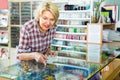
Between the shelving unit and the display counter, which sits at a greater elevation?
the shelving unit

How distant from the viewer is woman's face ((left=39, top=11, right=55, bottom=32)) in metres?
2.15

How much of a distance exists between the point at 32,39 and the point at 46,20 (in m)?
0.26

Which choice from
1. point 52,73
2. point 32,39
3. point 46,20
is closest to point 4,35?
point 32,39

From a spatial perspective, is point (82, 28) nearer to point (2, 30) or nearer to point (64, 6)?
point (64, 6)

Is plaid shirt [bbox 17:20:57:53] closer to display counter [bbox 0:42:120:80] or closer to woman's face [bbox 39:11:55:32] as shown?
woman's face [bbox 39:11:55:32]

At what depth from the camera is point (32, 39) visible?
7.38 feet

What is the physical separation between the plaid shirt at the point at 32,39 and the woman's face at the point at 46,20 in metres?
0.06

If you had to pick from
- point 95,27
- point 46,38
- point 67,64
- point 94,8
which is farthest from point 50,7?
point 94,8

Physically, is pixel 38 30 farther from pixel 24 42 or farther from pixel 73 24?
pixel 73 24

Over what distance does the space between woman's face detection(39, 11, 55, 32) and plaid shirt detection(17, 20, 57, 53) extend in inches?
2.5

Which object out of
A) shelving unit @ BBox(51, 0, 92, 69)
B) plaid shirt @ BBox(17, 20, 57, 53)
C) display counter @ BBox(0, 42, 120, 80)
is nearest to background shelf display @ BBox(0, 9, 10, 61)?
shelving unit @ BBox(51, 0, 92, 69)

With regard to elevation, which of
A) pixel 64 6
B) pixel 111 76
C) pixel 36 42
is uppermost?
pixel 64 6

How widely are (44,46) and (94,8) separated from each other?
193cm

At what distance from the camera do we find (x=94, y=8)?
398 cm
